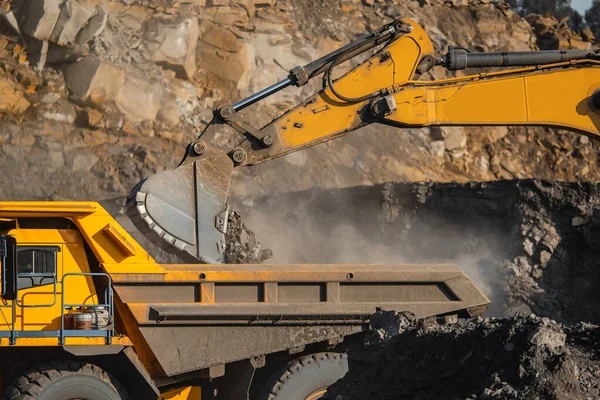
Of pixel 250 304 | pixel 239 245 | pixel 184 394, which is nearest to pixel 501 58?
pixel 239 245

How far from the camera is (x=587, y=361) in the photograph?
29.1 feet

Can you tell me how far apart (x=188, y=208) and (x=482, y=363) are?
5.06m

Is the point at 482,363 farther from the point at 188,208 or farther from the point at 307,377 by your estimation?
the point at 188,208

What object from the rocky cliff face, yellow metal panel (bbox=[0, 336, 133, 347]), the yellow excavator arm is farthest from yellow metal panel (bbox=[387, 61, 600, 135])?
the rocky cliff face

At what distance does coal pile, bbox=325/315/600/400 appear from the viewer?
8139 millimetres

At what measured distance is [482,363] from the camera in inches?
341

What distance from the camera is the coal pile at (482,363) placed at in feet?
26.7

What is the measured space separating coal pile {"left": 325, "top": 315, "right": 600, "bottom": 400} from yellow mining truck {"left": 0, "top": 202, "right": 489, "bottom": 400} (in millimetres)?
1268

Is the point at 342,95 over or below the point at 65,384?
over

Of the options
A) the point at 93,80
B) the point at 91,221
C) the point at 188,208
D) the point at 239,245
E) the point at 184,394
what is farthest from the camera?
the point at 93,80

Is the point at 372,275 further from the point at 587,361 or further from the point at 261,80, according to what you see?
the point at 261,80

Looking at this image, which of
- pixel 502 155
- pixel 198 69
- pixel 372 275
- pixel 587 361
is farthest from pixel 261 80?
pixel 587 361

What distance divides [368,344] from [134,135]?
1256 cm

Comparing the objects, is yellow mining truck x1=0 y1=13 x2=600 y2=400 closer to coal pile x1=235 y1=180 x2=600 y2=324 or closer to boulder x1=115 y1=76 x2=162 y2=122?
coal pile x1=235 y1=180 x2=600 y2=324
